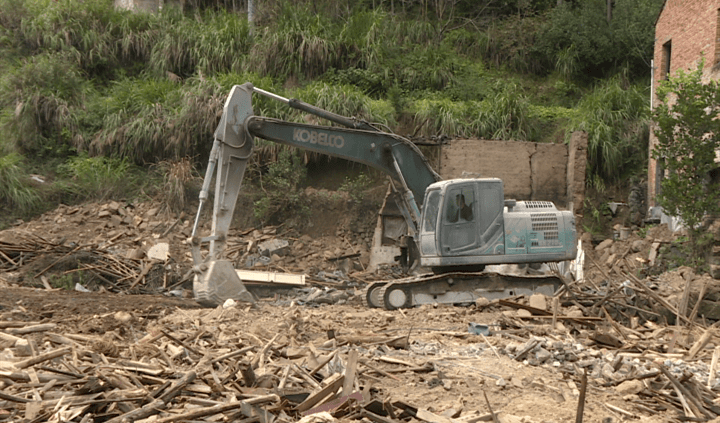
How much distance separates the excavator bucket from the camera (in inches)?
408

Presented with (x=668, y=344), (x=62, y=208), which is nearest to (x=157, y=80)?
(x=62, y=208)

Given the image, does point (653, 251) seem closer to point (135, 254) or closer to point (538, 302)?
point (538, 302)

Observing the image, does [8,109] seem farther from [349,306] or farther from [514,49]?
[514,49]

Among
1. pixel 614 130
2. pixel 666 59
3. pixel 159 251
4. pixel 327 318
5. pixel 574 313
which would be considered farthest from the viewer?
pixel 666 59

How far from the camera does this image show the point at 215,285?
1038 cm

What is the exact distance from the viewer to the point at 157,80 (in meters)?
20.5

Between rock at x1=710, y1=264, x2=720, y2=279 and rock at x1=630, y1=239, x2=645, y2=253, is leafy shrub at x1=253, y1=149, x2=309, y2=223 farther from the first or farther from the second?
rock at x1=710, y1=264, x2=720, y2=279

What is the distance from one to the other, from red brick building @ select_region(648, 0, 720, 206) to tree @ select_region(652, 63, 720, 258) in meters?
2.50

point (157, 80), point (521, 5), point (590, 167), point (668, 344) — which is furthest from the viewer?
point (521, 5)

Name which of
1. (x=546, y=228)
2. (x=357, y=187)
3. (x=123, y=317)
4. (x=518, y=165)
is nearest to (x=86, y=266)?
(x=123, y=317)

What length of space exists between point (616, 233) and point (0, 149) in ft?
52.4

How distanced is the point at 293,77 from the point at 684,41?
33.7 feet

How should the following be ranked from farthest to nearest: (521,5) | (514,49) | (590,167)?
(521,5) < (514,49) < (590,167)

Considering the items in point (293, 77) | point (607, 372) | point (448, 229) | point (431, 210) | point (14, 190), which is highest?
point (293, 77)
